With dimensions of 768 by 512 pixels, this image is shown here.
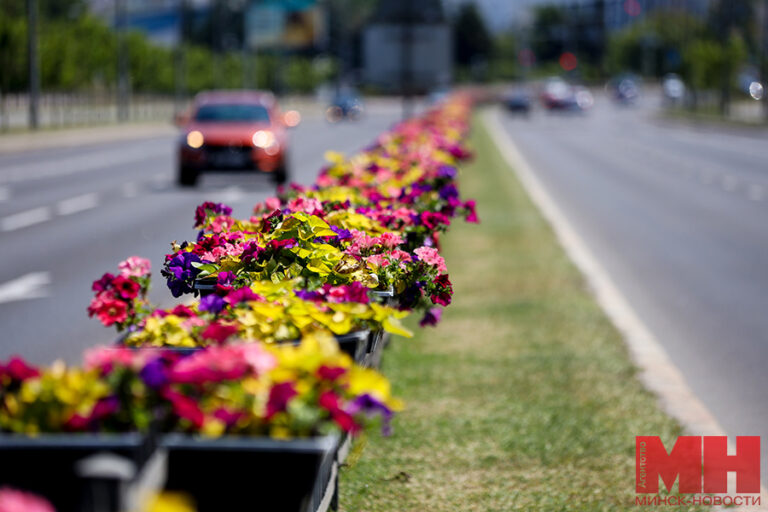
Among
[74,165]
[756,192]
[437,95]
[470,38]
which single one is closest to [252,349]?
[756,192]

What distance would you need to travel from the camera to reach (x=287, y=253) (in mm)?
4973

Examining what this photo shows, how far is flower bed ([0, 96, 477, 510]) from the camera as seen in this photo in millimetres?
2902

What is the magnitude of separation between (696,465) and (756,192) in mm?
18914

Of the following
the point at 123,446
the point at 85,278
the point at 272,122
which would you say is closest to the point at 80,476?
the point at 123,446

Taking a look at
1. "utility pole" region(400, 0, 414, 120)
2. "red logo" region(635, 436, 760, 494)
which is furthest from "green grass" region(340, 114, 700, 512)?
"utility pole" region(400, 0, 414, 120)

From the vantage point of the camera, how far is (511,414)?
21.6ft

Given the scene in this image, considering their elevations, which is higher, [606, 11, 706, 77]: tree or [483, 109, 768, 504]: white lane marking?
[606, 11, 706, 77]: tree

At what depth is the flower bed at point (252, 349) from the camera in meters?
2.90

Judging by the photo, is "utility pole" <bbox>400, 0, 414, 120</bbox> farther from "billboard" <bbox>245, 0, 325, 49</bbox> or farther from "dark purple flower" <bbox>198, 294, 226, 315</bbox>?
"billboard" <bbox>245, 0, 325, 49</bbox>

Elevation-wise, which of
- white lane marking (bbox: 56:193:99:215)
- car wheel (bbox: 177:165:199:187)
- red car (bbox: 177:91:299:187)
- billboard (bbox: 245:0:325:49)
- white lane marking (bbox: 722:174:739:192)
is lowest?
white lane marking (bbox: 722:174:739:192)

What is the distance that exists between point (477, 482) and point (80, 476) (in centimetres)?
309

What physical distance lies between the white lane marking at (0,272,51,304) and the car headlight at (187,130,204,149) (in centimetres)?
1092

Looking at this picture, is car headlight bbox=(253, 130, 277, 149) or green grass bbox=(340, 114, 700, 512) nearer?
green grass bbox=(340, 114, 700, 512)

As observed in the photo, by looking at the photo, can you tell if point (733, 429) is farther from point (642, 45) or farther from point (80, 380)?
point (642, 45)
